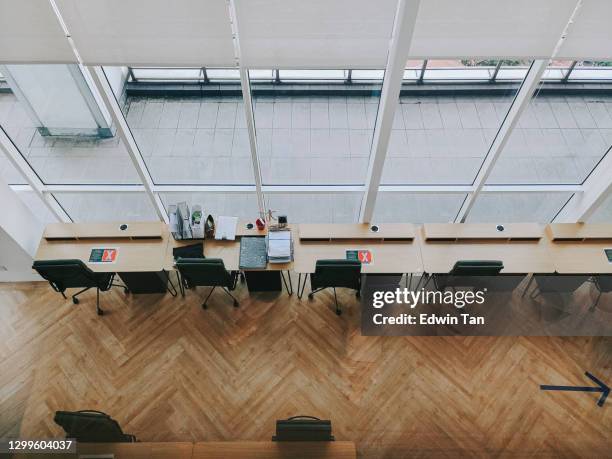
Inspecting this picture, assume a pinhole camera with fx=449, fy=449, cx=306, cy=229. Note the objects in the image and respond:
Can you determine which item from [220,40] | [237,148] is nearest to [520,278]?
[237,148]

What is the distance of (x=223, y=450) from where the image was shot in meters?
3.72

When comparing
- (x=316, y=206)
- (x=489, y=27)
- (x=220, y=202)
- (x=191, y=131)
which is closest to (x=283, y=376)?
(x=316, y=206)

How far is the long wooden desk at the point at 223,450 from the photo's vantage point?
367 cm

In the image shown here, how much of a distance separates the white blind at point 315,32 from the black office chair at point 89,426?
3147 mm

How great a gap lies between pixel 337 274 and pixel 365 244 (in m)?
0.56

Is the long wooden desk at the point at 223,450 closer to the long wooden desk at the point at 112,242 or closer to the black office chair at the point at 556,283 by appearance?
the long wooden desk at the point at 112,242

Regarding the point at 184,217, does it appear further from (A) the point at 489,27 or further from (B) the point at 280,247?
(A) the point at 489,27

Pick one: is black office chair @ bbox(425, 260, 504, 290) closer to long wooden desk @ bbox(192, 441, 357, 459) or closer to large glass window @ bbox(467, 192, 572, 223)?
large glass window @ bbox(467, 192, 572, 223)

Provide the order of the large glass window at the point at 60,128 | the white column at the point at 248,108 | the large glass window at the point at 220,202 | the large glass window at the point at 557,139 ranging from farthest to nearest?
the large glass window at the point at 220,202 → the large glass window at the point at 557,139 → the large glass window at the point at 60,128 → the white column at the point at 248,108

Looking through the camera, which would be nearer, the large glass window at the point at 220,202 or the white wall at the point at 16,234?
the white wall at the point at 16,234

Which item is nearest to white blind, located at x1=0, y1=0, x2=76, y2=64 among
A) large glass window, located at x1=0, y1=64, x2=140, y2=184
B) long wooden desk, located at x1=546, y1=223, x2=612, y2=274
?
large glass window, located at x1=0, y1=64, x2=140, y2=184

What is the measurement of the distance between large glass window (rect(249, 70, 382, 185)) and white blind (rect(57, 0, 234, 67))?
0.60 m

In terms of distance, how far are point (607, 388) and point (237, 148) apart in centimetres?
464

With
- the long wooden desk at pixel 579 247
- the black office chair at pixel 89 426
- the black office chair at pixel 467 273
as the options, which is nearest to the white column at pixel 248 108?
the black office chair at pixel 467 273
